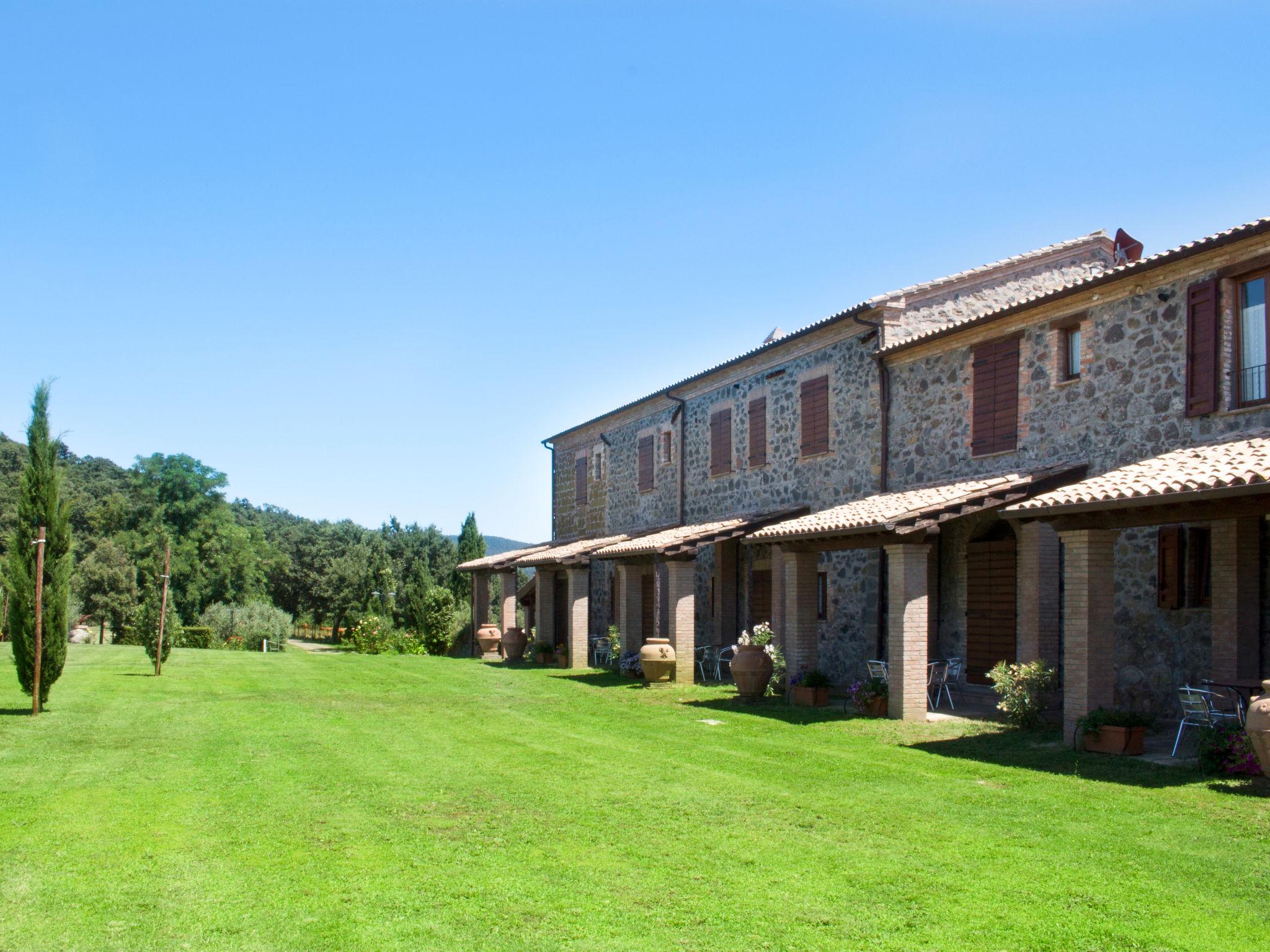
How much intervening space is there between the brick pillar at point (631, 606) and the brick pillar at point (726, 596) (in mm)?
1683

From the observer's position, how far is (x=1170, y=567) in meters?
11.7

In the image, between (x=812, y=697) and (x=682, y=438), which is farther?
(x=682, y=438)

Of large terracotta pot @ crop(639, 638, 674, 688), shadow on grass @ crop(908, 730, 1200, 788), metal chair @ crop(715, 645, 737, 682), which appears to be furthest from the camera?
metal chair @ crop(715, 645, 737, 682)

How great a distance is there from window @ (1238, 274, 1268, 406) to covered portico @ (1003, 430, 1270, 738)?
505mm

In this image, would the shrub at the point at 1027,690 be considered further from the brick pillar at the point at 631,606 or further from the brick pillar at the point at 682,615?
the brick pillar at the point at 631,606

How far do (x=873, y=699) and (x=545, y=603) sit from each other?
13.5 meters

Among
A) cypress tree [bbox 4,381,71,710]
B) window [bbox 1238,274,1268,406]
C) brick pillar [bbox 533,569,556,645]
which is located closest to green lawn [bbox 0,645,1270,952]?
cypress tree [bbox 4,381,71,710]

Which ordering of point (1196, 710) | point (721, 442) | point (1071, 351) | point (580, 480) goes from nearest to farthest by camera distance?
point (1196, 710), point (1071, 351), point (721, 442), point (580, 480)

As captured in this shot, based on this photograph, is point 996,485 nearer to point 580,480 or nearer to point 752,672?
point 752,672

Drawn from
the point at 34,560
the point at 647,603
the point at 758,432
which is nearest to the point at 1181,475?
the point at 758,432

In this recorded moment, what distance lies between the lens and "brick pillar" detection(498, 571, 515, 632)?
92.1 feet

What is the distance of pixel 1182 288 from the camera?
38.2ft

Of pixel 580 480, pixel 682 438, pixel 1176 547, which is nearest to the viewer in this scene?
pixel 1176 547

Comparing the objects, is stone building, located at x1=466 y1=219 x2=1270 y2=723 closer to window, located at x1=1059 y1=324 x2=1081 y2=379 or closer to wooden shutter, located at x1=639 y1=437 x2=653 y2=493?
window, located at x1=1059 y1=324 x2=1081 y2=379
